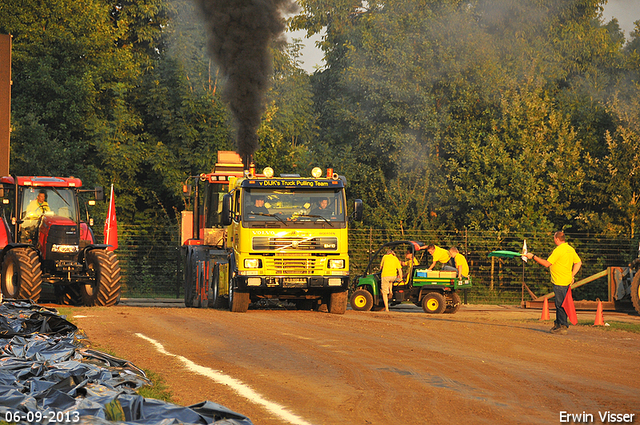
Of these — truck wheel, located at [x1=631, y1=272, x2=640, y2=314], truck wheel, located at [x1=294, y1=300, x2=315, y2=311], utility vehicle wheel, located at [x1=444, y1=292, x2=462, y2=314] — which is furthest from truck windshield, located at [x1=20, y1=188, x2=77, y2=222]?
truck wheel, located at [x1=631, y1=272, x2=640, y2=314]

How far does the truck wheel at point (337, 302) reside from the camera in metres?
19.8

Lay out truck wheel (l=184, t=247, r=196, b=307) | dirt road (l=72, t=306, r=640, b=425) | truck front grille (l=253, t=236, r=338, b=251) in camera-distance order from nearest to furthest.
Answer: dirt road (l=72, t=306, r=640, b=425) < truck front grille (l=253, t=236, r=338, b=251) < truck wheel (l=184, t=247, r=196, b=307)

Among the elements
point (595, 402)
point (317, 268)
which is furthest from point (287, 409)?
point (317, 268)

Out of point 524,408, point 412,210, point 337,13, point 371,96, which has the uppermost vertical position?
point 337,13

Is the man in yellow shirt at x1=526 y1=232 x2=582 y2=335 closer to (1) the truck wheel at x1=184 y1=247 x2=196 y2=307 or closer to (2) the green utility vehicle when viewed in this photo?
(2) the green utility vehicle

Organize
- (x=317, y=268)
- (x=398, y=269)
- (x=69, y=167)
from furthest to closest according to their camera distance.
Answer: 1. (x=69, y=167)
2. (x=398, y=269)
3. (x=317, y=268)

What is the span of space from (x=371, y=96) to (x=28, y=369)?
29.3 metres

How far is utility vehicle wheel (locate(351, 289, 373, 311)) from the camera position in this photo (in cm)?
2245

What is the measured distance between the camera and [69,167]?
118ft

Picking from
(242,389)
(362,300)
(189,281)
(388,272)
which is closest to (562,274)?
(388,272)

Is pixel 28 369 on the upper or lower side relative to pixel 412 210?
lower

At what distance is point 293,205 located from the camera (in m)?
18.7

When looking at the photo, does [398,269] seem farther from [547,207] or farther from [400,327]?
[547,207]

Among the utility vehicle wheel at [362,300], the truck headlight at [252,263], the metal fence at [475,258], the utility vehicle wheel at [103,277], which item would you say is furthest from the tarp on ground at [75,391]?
the metal fence at [475,258]
